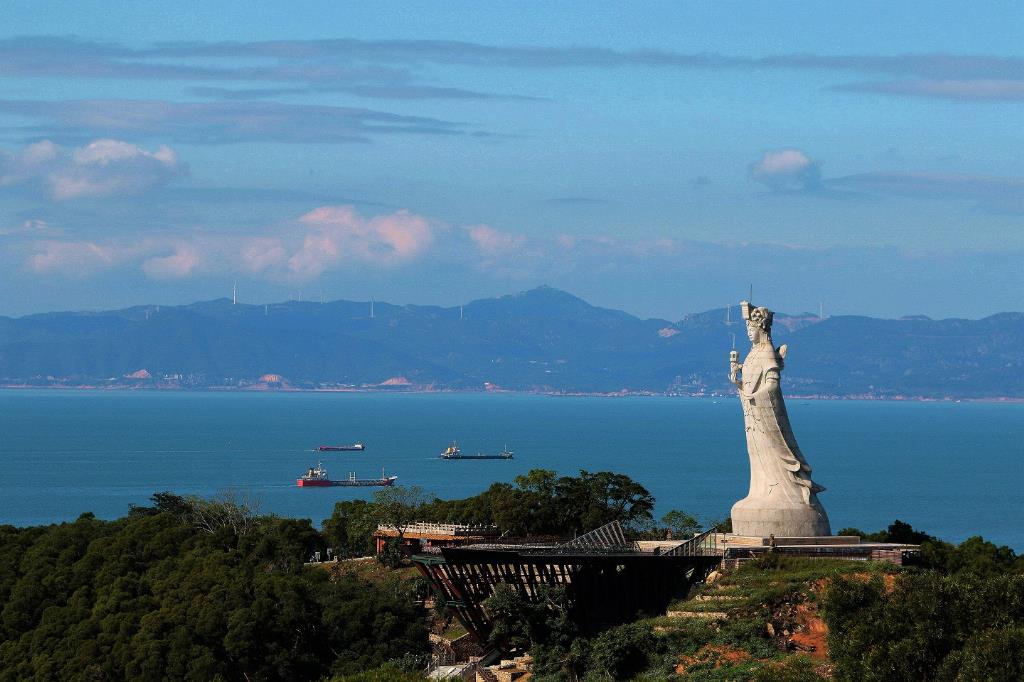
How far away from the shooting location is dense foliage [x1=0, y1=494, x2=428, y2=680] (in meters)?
48.9

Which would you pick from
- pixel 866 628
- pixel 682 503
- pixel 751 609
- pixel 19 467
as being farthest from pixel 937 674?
pixel 19 467

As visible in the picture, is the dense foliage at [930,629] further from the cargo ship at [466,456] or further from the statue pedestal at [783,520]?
the cargo ship at [466,456]

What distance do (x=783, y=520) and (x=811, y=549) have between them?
61.2 inches

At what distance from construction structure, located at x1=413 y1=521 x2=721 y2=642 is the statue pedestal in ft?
4.28

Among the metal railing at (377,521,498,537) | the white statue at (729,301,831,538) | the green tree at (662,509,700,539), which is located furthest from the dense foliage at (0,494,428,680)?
the green tree at (662,509,700,539)

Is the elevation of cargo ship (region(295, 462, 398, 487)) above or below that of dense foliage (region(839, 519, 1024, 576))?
above

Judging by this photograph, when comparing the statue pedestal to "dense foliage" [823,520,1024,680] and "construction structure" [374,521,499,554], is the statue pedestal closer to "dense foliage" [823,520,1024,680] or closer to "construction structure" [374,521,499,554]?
"dense foliage" [823,520,1024,680]

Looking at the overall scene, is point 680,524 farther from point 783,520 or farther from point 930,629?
point 930,629

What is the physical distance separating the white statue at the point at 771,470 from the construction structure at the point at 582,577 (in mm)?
Answer: 1610

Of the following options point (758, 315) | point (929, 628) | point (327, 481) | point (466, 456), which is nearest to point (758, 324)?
point (758, 315)

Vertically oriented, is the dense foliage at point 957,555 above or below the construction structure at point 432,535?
below

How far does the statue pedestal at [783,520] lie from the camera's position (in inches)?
1843

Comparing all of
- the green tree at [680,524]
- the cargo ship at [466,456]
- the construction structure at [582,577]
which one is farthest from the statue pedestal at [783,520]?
the cargo ship at [466,456]

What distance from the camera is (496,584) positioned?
4591cm
